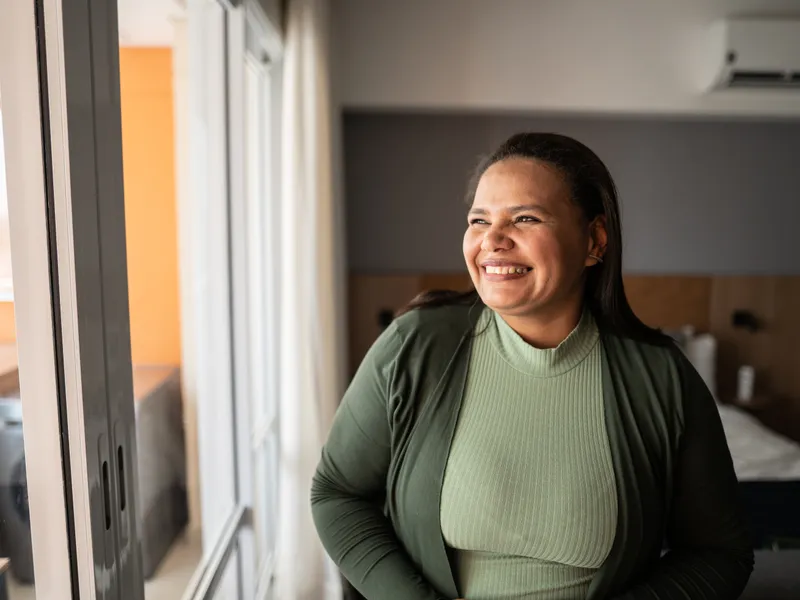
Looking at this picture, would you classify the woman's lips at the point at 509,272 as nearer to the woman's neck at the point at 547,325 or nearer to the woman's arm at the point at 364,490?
the woman's neck at the point at 547,325

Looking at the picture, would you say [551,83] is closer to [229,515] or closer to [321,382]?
[321,382]

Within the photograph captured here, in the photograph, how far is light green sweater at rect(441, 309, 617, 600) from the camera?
831mm

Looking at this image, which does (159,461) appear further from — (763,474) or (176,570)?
(763,474)

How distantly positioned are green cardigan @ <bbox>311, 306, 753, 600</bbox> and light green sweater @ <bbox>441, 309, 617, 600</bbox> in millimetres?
20

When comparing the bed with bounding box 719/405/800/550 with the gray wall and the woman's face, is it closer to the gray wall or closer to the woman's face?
the gray wall

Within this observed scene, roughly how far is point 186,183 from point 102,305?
28.9 inches

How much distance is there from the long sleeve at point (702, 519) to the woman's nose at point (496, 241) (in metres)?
0.33

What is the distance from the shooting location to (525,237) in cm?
80

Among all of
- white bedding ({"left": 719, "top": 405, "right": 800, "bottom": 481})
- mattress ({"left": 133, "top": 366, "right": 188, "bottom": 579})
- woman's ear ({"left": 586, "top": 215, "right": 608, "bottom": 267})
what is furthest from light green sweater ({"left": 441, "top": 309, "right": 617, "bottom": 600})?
white bedding ({"left": 719, "top": 405, "right": 800, "bottom": 481})

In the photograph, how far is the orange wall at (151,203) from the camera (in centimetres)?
104

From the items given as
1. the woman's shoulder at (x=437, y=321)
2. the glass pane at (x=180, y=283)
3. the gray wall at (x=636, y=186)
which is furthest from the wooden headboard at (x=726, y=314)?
the woman's shoulder at (x=437, y=321)

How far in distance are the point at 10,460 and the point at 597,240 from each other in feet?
2.60

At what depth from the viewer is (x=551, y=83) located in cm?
244

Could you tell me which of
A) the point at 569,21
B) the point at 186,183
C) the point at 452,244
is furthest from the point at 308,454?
the point at 569,21
